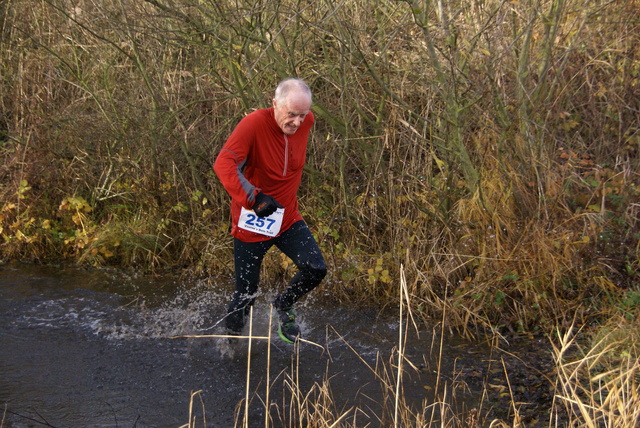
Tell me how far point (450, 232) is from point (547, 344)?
1309 mm

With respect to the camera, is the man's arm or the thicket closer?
the man's arm

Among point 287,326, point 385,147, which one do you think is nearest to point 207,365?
point 287,326

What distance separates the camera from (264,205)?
4.37 metres

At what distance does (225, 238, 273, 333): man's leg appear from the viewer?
16.0 ft

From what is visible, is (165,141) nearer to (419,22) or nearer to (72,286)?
(72,286)

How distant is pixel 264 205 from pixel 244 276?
784 mm

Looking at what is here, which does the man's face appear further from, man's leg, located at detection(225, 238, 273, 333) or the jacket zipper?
man's leg, located at detection(225, 238, 273, 333)

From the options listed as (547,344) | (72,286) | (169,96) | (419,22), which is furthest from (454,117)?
(72,286)

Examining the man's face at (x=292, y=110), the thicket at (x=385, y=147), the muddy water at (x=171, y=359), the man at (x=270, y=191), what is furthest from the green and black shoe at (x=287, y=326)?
the man's face at (x=292, y=110)

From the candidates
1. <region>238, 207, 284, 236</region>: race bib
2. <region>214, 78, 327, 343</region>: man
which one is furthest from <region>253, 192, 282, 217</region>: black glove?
<region>238, 207, 284, 236</region>: race bib

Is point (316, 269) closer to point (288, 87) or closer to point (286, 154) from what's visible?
point (286, 154)

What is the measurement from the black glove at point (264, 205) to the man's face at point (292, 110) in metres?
0.44

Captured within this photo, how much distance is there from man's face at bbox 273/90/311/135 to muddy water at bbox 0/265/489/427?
1.37m

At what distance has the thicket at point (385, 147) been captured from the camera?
226 inches
